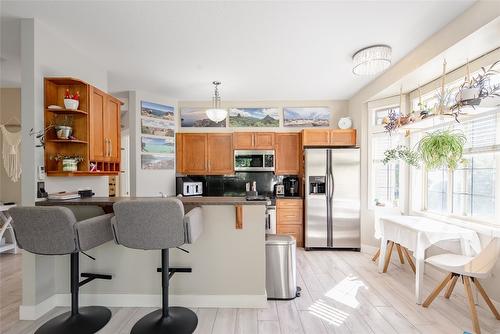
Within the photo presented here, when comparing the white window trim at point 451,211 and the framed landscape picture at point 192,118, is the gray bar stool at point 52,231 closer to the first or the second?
the framed landscape picture at point 192,118

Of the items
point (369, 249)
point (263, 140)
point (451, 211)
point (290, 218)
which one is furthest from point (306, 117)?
point (451, 211)

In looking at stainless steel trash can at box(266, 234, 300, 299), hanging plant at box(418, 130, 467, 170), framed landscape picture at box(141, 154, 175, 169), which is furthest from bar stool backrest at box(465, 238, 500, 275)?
framed landscape picture at box(141, 154, 175, 169)

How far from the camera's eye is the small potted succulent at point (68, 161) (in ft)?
8.13

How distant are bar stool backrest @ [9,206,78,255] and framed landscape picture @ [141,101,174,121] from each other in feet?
9.81

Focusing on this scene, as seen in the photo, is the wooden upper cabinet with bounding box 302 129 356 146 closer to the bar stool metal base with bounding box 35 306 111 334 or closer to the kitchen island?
the kitchen island

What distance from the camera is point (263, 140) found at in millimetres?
4887

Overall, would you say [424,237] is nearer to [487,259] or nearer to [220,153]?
[487,259]

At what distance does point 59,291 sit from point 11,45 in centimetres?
279

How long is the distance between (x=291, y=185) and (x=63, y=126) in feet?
12.5

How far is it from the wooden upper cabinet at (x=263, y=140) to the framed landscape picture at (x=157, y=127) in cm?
167

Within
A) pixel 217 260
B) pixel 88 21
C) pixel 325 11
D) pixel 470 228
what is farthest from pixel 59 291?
pixel 470 228

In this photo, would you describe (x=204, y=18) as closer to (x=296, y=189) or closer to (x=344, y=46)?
(x=344, y=46)

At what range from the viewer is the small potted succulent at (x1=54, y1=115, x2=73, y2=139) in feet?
8.07

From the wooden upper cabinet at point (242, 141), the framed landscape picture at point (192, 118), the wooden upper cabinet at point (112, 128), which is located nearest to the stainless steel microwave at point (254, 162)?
the wooden upper cabinet at point (242, 141)
